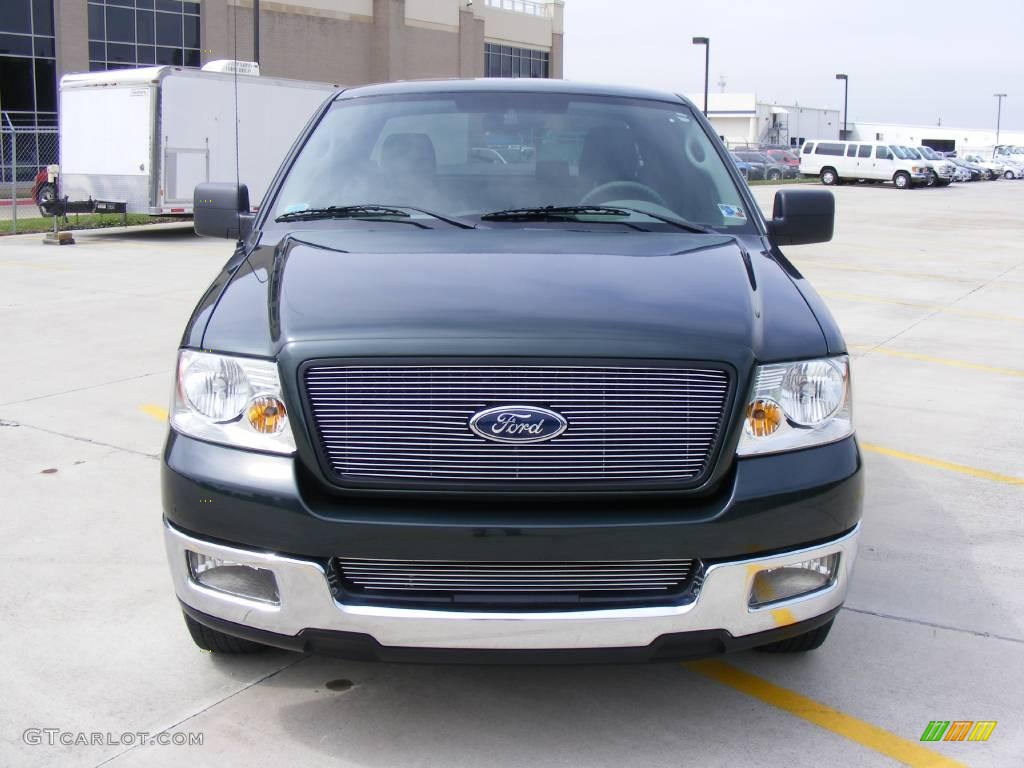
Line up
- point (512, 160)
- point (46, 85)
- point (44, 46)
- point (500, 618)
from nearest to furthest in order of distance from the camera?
1. point (500, 618)
2. point (512, 160)
3. point (44, 46)
4. point (46, 85)

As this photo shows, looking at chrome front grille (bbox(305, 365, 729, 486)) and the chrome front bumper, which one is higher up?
chrome front grille (bbox(305, 365, 729, 486))

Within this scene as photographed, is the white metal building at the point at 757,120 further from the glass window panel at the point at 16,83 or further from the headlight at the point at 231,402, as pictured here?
the headlight at the point at 231,402

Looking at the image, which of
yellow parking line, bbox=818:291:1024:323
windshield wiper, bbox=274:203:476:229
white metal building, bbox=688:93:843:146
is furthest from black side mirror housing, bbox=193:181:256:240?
white metal building, bbox=688:93:843:146

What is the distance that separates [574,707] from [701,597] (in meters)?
0.73

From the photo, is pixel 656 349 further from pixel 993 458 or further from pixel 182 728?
pixel 993 458

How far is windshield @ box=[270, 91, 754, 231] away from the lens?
416 centimetres

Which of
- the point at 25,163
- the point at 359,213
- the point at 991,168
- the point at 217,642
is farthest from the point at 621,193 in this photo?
the point at 991,168

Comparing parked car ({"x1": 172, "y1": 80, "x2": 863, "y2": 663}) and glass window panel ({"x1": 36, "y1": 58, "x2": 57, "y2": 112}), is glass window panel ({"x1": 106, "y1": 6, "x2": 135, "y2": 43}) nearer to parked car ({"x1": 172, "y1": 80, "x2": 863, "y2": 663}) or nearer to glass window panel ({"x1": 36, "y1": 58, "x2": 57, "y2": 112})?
glass window panel ({"x1": 36, "y1": 58, "x2": 57, "y2": 112})

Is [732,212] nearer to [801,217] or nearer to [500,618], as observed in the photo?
[801,217]

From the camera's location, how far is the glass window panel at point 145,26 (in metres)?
34.2

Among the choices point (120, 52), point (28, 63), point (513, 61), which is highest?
point (513, 61)

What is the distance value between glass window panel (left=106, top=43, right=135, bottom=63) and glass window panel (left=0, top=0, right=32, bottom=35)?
2.53 metres

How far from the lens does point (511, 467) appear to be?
2.83 meters

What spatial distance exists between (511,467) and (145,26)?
35.4 m
